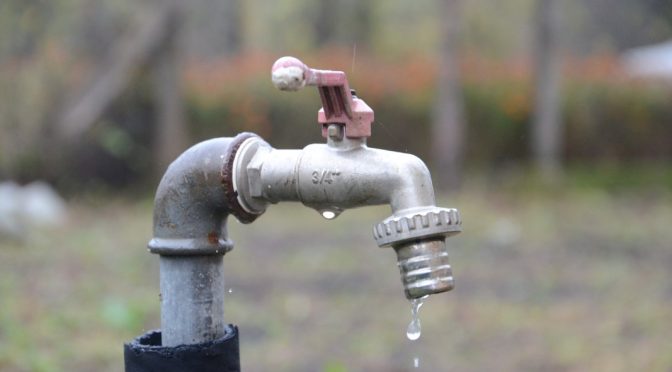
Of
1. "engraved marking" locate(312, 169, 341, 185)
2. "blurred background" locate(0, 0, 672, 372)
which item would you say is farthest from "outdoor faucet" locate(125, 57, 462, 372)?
"blurred background" locate(0, 0, 672, 372)

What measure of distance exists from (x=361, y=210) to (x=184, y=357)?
9.46 meters

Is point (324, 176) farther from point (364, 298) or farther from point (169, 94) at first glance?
point (169, 94)

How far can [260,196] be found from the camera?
1.96m

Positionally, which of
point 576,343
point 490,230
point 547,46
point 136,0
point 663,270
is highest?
point 136,0

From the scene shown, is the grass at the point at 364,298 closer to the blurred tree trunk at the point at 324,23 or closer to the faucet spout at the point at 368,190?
the faucet spout at the point at 368,190

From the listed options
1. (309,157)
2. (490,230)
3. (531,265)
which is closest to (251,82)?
(490,230)

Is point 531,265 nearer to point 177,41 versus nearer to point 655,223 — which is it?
point 655,223

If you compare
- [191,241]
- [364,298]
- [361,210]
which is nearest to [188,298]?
[191,241]

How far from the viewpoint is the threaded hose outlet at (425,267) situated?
170cm

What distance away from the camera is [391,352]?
513 cm

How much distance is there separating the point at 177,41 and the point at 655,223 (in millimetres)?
6090

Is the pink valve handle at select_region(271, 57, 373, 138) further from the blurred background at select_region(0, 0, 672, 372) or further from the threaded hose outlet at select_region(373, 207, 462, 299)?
the blurred background at select_region(0, 0, 672, 372)

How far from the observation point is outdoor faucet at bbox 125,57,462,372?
1.74 metres

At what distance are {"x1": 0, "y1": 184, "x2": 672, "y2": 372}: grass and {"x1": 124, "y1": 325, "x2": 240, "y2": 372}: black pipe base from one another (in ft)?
5.73
